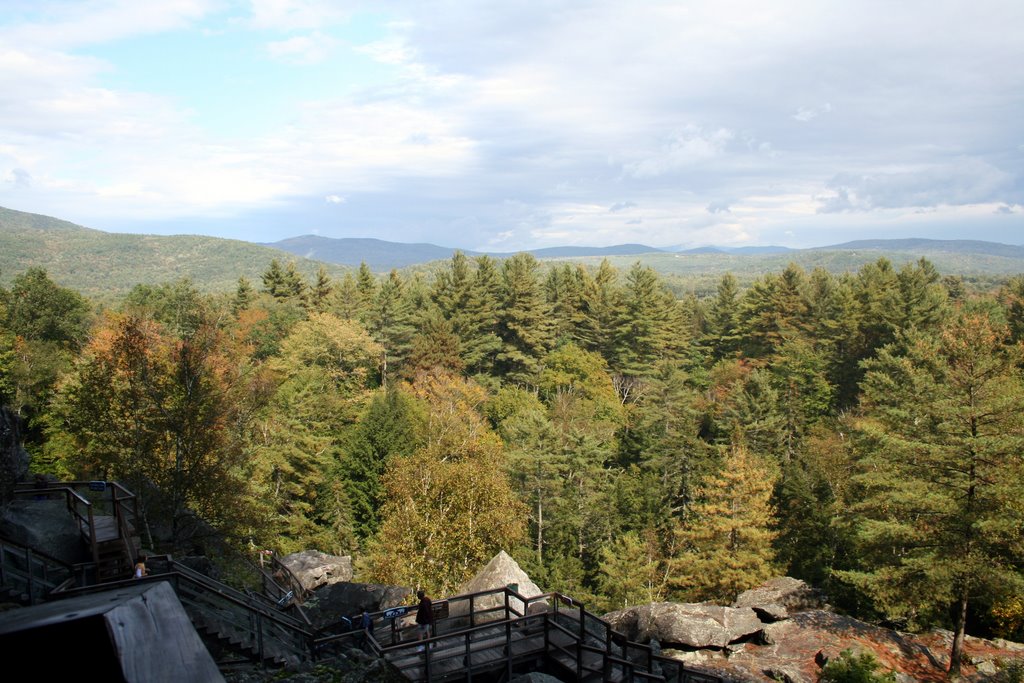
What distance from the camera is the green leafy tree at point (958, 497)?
16.7 meters

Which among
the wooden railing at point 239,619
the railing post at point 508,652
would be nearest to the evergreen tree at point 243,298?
the wooden railing at point 239,619

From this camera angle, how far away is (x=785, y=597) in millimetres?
19891

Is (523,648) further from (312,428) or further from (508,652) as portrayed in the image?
(312,428)

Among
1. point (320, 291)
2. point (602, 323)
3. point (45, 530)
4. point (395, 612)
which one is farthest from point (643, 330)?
point (45, 530)

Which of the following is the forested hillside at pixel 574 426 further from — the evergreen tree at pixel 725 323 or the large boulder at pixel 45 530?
the large boulder at pixel 45 530

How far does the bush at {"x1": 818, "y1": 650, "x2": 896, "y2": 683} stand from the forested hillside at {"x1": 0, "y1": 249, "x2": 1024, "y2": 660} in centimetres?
439

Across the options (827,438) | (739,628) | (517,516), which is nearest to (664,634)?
(739,628)

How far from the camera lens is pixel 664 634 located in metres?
16.7

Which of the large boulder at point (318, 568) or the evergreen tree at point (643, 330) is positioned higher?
the evergreen tree at point (643, 330)

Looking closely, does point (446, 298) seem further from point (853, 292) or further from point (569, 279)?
point (853, 292)

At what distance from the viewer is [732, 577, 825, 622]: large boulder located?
1938 cm

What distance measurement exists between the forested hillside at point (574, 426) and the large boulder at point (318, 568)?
1.19 metres

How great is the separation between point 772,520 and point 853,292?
A: 32.5 meters

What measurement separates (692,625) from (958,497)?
27.4 ft
